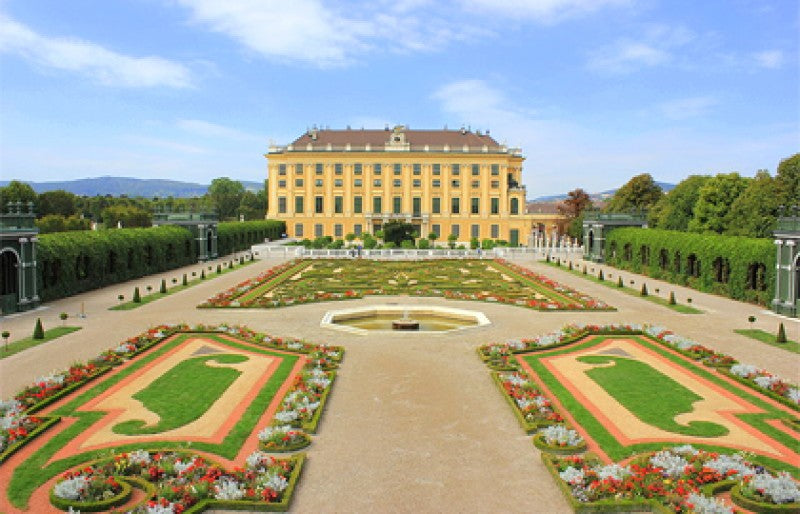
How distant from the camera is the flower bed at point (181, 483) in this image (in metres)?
10.7

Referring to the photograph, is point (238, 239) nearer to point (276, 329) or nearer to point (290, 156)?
point (290, 156)

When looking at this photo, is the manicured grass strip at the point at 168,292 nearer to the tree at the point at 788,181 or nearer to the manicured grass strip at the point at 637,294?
the manicured grass strip at the point at 637,294

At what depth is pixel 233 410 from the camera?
15750mm

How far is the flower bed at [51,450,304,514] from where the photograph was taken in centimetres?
1066

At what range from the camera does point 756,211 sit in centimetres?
5388

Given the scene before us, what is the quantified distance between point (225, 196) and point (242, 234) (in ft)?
196

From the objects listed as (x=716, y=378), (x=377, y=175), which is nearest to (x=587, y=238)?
(x=377, y=175)

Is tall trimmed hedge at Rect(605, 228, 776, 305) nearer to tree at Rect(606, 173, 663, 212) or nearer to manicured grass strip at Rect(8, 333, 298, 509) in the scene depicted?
manicured grass strip at Rect(8, 333, 298, 509)

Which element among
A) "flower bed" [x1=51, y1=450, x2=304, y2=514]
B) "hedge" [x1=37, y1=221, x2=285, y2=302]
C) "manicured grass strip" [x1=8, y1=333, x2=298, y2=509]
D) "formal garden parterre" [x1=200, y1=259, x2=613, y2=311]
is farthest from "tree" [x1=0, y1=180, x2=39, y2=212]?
"flower bed" [x1=51, y1=450, x2=304, y2=514]

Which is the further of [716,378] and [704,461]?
[716,378]

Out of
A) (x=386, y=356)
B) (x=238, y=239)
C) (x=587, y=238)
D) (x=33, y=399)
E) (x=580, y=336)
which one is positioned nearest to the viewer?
(x=33, y=399)

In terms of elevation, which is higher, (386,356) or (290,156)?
(290,156)

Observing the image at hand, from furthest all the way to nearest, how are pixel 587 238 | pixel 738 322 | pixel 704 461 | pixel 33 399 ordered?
pixel 587 238 → pixel 738 322 → pixel 33 399 → pixel 704 461

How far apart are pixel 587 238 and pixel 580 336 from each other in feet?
125
